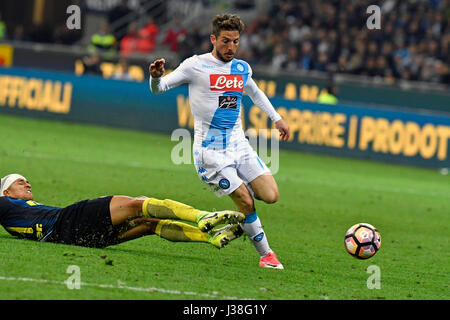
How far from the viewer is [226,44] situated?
7.96m

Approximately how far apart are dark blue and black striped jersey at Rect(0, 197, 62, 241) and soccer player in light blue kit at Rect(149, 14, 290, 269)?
1.48 meters

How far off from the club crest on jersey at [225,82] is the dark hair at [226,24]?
0.39m

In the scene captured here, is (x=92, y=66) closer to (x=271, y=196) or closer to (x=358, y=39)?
(x=358, y=39)

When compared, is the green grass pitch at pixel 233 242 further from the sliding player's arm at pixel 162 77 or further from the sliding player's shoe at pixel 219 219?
the sliding player's arm at pixel 162 77

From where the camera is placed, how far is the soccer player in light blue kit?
7.91 meters

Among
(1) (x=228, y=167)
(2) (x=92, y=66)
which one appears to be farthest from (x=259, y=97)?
(2) (x=92, y=66)

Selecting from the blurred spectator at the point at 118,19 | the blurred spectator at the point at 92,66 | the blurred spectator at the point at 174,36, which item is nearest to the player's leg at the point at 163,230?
the blurred spectator at the point at 92,66

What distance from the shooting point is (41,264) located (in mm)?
7047

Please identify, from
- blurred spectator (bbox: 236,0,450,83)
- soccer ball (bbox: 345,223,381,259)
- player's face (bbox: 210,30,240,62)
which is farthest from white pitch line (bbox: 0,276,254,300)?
blurred spectator (bbox: 236,0,450,83)

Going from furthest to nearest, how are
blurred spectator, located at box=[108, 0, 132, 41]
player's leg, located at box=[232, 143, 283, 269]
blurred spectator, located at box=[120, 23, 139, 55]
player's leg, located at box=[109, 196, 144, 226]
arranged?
1. blurred spectator, located at box=[108, 0, 132, 41]
2. blurred spectator, located at box=[120, 23, 139, 55]
3. player's leg, located at box=[232, 143, 283, 269]
4. player's leg, located at box=[109, 196, 144, 226]

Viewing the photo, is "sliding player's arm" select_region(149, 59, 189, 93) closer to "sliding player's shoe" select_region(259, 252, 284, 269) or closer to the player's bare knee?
the player's bare knee

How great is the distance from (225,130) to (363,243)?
168 cm
